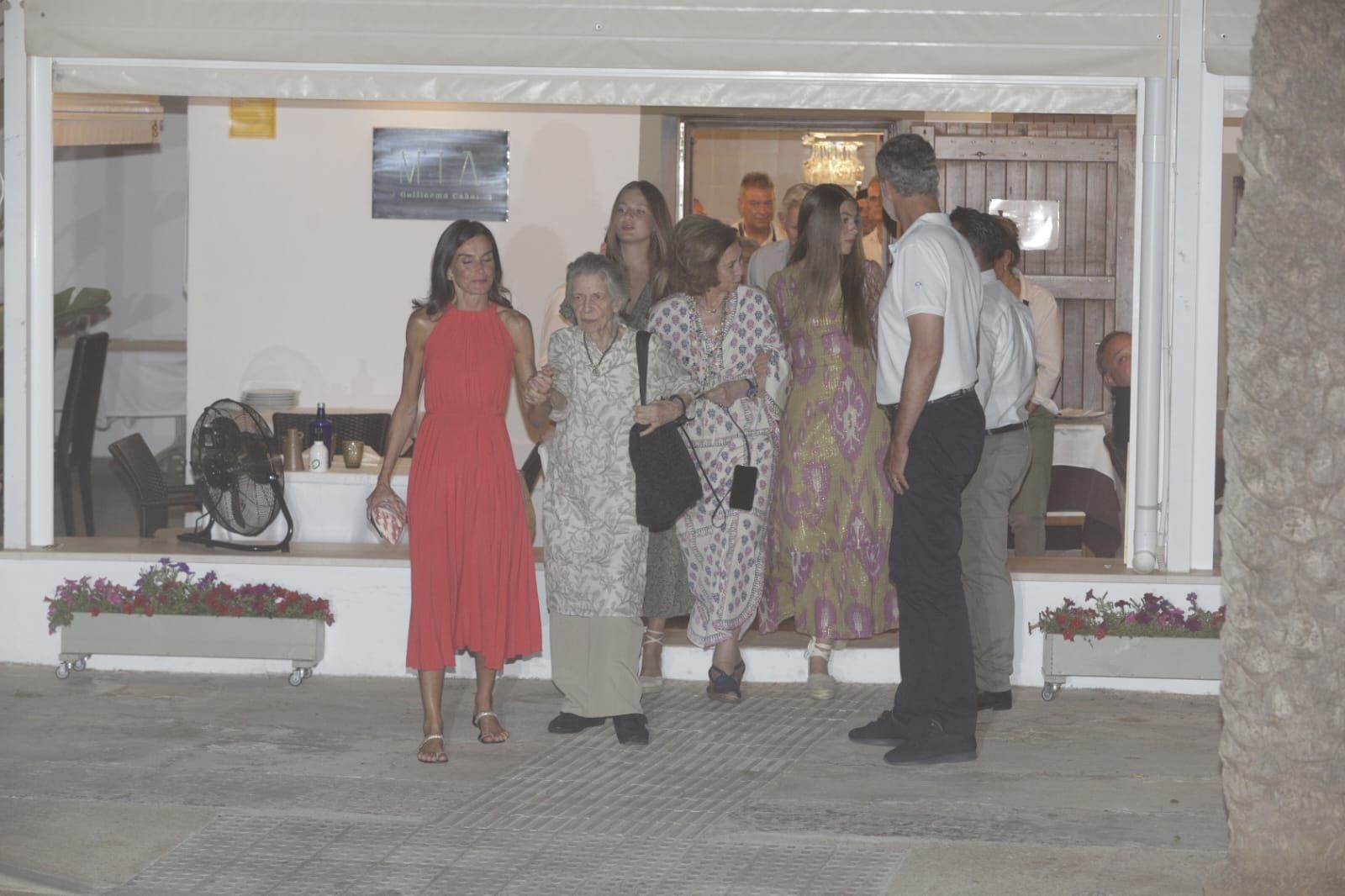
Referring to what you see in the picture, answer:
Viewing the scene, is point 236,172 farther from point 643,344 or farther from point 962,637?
point 962,637

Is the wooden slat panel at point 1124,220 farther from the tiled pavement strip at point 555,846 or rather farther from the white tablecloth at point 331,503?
the tiled pavement strip at point 555,846

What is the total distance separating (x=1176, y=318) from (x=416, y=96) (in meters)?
3.25

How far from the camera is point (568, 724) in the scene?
621 cm

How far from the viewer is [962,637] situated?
19.0 feet

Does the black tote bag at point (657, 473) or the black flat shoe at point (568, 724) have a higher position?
the black tote bag at point (657, 473)

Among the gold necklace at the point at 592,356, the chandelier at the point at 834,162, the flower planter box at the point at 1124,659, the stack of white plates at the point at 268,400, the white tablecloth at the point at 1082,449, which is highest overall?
the chandelier at the point at 834,162

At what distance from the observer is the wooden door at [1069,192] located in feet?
35.1

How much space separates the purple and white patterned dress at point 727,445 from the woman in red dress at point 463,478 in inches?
31.7

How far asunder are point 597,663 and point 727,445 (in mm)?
1047

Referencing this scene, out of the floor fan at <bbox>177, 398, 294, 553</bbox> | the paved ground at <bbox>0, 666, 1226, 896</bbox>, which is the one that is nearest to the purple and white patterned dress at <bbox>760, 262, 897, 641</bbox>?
the paved ground at <bbox>0, 666, 1226, 896</bbox>

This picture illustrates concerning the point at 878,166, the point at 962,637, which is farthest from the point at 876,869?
the point at 878,166

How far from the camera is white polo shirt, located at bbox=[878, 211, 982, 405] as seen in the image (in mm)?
5582

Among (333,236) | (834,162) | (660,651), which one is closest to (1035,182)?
(834,162)

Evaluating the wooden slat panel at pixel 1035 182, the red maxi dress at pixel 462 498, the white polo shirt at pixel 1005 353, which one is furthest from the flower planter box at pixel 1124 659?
the wooden slat panel at pixel 1035 182
